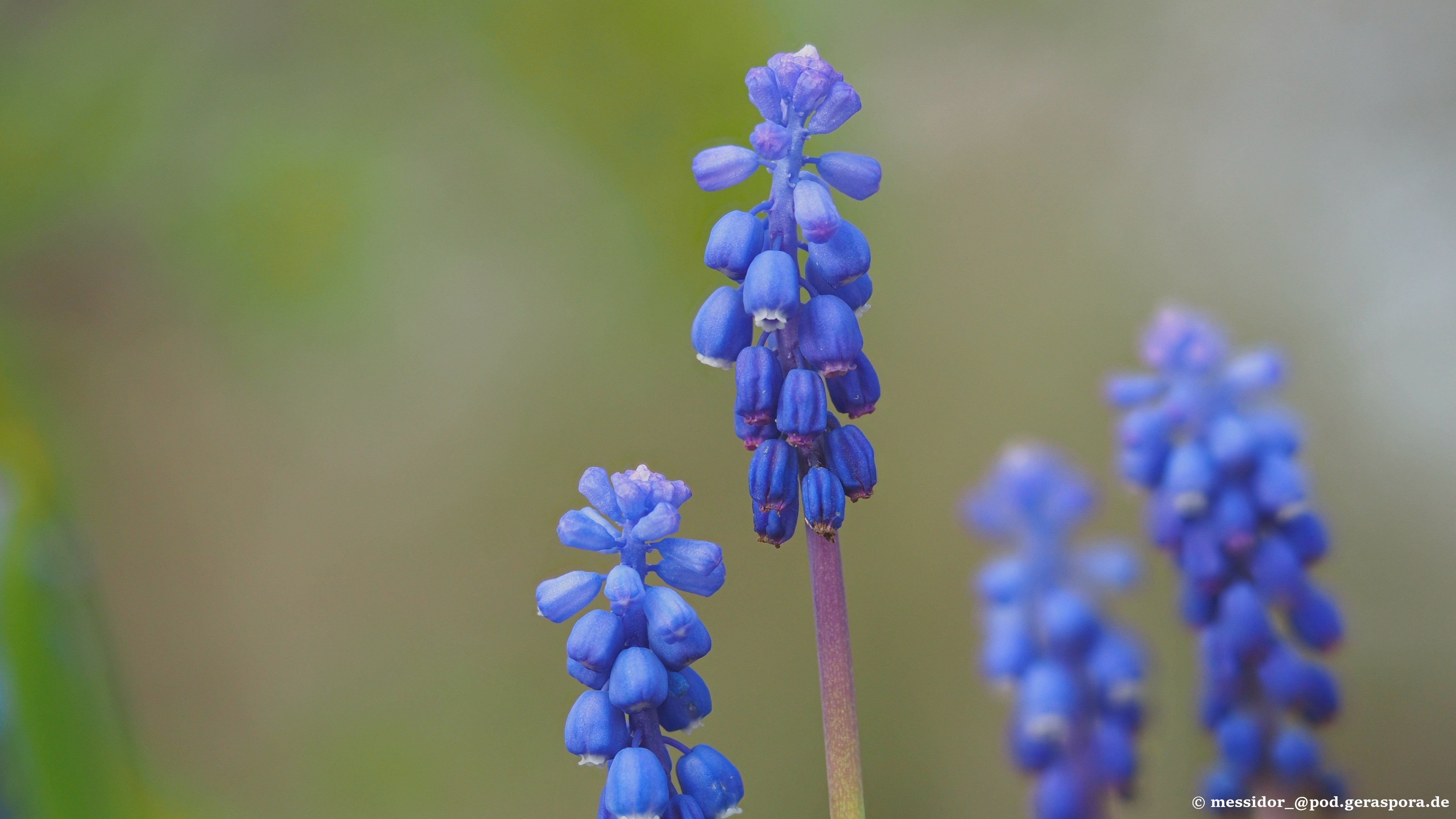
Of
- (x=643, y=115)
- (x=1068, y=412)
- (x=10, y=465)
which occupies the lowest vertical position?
(x=10, y=465)

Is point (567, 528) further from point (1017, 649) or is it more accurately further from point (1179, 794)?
point (1179, 794)

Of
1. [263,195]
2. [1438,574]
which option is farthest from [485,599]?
[1438,574]

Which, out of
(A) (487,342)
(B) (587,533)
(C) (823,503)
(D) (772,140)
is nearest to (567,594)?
(B) (587,533)

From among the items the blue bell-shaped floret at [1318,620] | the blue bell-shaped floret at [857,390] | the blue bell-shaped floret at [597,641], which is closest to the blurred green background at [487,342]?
the blue bell-shaped floret at [1318,620]

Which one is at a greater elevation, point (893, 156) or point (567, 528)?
point (893, 156)

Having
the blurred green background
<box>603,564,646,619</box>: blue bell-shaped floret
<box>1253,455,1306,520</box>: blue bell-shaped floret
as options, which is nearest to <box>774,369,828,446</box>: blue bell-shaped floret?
<box>603,564,646,619</box>: blue bell-shaped floret

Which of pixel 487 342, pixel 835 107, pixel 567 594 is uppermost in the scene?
pixel 487 342

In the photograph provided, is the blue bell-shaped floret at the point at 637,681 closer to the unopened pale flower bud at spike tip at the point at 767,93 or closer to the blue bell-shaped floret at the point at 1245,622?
the unopened pale flower bud at spike tip at the point at 767,93

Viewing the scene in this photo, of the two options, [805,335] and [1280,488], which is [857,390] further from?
[1280,488]
